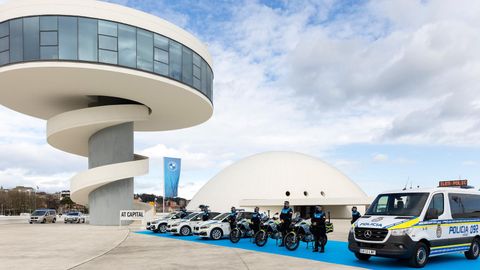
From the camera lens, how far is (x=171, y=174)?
1619 inches

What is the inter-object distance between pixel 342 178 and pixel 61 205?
12598 centimetres

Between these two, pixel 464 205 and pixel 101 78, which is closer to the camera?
pixel 464 205

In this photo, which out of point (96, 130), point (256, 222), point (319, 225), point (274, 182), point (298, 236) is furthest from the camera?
point (274, 182)

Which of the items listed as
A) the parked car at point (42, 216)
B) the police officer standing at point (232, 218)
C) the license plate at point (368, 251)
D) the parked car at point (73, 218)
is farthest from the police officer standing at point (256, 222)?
the parked car at point (42, 216)

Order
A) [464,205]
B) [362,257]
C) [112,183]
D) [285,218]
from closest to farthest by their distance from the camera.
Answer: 1. [362,257]
2. [464,205]
3. [285,218]
4. [112,183]

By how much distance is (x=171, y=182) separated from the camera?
4128 cm

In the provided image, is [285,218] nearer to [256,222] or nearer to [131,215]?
[256,222]

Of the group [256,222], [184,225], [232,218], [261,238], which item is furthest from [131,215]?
[261,238]

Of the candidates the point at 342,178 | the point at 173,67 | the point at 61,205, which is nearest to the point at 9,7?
the point at 173,67

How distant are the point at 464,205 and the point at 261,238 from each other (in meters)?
7.73

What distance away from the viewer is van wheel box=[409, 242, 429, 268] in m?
11.8

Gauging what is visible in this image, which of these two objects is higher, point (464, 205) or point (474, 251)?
point (464, 205)

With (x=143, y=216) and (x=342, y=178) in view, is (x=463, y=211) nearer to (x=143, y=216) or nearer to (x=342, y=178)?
(x=143, y=216)

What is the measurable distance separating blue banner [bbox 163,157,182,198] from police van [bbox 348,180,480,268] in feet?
96.3
